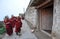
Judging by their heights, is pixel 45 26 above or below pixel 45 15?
below

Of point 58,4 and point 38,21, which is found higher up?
point 58,4

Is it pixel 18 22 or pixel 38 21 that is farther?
pixel 38 21

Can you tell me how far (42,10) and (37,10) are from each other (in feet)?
1.59

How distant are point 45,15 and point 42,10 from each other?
56cm

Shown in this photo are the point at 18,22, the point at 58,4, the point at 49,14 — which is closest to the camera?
the point at 58,4

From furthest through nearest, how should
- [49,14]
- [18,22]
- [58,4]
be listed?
[49,14], [18,22], [58,4]

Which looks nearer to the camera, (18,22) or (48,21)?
(18,22)

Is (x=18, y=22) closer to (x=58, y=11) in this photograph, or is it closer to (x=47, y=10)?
(x=47, y=10)

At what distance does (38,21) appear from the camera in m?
15.7

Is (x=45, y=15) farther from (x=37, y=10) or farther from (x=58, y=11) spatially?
(x=58, y=11)

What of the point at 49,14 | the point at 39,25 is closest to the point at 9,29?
the point at 39,25

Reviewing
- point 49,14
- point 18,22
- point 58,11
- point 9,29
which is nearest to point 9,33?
point 9,29

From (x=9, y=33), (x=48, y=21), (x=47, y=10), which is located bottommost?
(x=9, y=33)

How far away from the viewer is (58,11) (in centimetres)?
680
